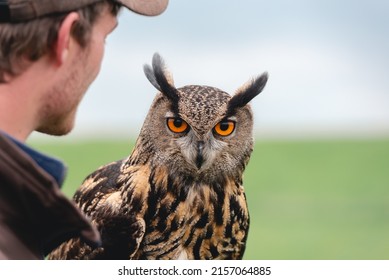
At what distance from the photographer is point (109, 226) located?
8.60 feet

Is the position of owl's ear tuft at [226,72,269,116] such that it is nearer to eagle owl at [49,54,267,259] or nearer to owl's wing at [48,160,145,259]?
eagle owl at [49,54,267,259]

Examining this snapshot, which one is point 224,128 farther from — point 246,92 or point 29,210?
point 29,210

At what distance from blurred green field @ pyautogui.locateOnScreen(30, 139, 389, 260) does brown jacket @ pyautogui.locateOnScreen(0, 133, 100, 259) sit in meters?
12.4

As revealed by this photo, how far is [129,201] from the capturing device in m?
2.65

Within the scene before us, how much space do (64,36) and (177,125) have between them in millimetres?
1138

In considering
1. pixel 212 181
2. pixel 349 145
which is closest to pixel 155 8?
pixel 212 181

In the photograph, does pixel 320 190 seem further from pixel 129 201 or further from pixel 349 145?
pixel 129 201

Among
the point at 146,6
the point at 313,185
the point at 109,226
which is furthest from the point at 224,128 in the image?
the point at 313,185

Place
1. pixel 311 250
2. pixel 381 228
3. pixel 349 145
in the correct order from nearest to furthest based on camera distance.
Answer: pixel 311 250 → pixel 381 228 → pixel 349 145

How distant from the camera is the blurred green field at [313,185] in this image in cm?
1509

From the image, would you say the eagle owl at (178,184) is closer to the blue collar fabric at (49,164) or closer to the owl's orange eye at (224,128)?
the owl's orange eye at (224,128)

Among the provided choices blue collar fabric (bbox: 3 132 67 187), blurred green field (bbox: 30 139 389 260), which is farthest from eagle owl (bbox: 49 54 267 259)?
blurred green field (bbox: 30 139 389 260)

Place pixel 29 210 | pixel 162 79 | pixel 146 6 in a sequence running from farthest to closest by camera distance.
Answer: pixel 162 79, pixel 146 6, pixel 29 210

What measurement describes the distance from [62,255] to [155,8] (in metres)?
1.24
